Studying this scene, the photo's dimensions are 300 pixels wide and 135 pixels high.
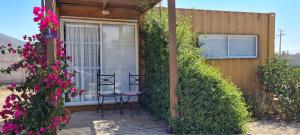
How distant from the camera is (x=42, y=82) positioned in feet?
11.0

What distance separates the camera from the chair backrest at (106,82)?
6.39 meters

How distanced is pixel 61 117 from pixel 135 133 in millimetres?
1423

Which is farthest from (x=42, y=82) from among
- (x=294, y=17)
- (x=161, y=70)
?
(x=294, y=17)

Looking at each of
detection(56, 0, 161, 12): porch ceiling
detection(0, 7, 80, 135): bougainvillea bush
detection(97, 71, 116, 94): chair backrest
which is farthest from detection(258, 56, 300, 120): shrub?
detection(0, 7, 80, 135): bougainvillea bush

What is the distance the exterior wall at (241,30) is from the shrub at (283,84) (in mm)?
365

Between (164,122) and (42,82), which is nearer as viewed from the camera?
(42,82)

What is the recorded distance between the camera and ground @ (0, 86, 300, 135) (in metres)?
4.55

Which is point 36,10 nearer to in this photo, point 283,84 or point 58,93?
point 58,93

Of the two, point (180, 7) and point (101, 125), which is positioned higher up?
point (180, 7)

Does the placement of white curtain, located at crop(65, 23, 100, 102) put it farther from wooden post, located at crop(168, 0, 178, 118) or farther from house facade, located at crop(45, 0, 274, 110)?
wooden post, located at crop(168, 0, 178, 118)

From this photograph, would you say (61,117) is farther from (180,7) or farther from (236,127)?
(180,7)

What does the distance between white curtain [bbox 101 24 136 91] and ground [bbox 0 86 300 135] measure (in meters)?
1.12

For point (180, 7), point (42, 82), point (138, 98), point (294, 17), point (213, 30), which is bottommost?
point (138, 98)

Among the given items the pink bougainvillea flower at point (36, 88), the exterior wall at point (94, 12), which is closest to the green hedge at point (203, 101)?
the exterior wall at point (94, 12)
